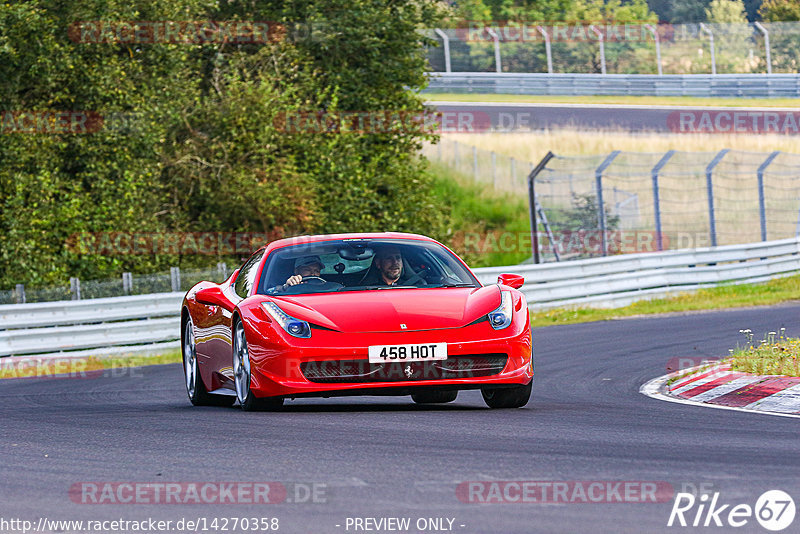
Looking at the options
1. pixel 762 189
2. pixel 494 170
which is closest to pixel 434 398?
pixel 762 189

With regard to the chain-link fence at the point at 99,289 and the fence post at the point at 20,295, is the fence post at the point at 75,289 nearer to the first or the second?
the chain-link fence at the point at 99,289

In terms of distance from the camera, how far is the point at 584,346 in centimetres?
1571

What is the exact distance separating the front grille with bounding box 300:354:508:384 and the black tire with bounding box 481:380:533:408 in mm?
606

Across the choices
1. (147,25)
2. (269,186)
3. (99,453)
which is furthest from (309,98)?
(99,453)

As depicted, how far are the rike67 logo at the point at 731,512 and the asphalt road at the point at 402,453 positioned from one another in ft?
0.19

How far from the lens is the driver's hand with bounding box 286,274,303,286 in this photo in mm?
9438

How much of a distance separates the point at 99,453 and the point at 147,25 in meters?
20.3

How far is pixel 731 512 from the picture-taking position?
16.9ft

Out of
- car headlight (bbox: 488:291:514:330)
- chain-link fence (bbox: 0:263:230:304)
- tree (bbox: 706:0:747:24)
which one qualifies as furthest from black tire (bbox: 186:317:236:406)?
tree (bbox: 706:0:747:24)

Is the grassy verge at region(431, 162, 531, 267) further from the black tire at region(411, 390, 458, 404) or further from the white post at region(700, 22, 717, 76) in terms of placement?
the black tire at region(411, 390, 458, 404)

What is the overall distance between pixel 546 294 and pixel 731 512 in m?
17.5

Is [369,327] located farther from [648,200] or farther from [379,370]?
[648,200]

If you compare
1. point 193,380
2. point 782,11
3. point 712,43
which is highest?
point 782,11

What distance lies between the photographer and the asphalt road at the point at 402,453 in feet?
17.5
